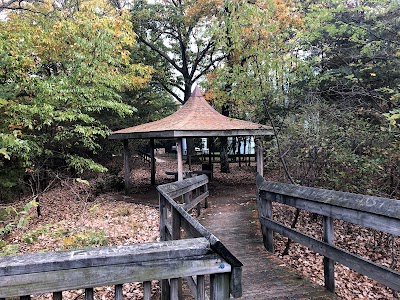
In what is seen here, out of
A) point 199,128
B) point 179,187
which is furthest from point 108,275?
point 199,128

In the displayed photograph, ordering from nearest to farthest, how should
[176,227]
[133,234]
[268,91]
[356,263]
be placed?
[356,263] < [176,227] < [268,91] < [133,234]

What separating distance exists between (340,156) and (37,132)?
9364 mm

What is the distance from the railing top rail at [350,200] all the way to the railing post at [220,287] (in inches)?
71.2

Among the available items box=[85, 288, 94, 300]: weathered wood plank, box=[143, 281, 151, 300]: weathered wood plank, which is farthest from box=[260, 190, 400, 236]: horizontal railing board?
box=[85, 288, 94, 300]: weathered wood plank

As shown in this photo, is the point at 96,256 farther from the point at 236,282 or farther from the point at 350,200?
the point at 350,200

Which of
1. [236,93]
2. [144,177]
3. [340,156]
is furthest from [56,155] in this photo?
[340,156]

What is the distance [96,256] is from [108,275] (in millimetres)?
116

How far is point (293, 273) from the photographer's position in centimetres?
386

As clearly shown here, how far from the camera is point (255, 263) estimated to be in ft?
14.0

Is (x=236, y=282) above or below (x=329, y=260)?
above

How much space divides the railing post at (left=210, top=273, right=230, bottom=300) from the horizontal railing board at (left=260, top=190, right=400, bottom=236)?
1822 millimetres

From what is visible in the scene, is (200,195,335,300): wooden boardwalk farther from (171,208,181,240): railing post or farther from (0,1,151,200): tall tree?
(0,1,151,200): tall tree

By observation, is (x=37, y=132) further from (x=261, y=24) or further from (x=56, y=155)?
(x=261, y=24)

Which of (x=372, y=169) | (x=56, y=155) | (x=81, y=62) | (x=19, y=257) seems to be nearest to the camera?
(x=19, y=257)
